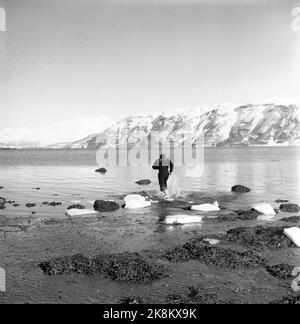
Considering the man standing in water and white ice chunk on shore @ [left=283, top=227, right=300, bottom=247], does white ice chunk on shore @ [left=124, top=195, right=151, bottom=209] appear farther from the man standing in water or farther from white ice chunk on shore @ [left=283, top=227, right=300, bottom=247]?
white ice chunk on shore @ [left=283, top=227, right=300, bottom=247]

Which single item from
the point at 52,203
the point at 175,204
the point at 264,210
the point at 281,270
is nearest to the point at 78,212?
the point at 52,203

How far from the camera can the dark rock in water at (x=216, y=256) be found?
17062 millimetres

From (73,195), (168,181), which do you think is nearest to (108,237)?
(168,181)

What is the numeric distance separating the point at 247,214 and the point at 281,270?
11.9 meters

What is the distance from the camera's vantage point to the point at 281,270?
16.1 metres

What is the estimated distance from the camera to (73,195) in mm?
40375

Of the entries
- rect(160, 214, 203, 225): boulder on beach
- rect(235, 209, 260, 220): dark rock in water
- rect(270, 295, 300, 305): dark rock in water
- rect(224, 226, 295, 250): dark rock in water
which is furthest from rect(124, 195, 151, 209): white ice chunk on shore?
rect(270, 295, 300, 305): dark rock in water

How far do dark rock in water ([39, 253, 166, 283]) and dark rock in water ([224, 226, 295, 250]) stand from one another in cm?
593

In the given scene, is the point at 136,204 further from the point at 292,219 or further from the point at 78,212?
the point at 292,219

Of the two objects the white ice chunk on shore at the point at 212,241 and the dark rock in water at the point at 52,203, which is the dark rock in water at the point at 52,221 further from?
the white ice chunk on shore at the point at 212,241

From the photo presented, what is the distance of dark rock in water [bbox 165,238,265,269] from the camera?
1706 centimetres

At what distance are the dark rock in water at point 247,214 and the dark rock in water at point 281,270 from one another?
413 inches

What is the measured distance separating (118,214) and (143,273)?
13.5 m
